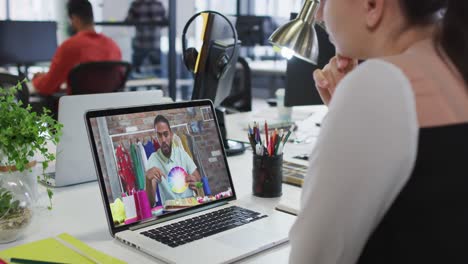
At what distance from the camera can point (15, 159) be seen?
1032 mm

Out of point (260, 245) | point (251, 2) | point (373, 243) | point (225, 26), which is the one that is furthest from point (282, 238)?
point (251, 2)

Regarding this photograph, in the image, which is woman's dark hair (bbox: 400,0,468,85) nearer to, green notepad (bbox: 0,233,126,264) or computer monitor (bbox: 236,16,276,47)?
green notepad (bbox: 0,233,126,264)

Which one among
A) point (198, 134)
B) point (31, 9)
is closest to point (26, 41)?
point (31, 9)

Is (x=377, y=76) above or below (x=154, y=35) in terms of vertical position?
above

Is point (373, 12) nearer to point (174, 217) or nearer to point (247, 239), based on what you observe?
point (247, 239)

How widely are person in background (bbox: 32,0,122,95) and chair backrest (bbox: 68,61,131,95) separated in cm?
34

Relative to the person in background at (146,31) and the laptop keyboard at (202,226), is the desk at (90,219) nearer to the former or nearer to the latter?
the laptop keyboard at (202,226)

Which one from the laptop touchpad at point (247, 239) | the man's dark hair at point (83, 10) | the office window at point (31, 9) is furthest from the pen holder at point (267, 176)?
the office window at point (31, 9)

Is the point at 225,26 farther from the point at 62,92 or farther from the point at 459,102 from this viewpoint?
the point at 62,92

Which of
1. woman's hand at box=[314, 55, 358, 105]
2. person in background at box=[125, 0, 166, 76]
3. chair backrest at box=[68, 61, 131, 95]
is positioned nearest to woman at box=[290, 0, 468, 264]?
woman's hand at box=[314, 55, 358, 105]

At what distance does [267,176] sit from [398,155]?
2.41 ft

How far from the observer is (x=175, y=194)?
1.17m

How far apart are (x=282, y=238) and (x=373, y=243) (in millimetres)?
382

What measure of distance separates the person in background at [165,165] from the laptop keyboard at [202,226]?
7cm
